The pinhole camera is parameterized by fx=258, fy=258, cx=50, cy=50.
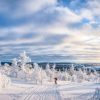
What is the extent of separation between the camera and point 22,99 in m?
24.8

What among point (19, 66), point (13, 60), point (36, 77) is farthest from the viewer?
point (13, 60)

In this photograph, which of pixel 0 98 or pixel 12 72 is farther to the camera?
pixel 12 72

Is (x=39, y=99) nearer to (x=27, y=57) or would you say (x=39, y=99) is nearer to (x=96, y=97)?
(x=96, y=97)

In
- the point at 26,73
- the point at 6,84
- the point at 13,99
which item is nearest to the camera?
the point at 13,99

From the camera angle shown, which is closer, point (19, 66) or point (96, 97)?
point (96, 97)

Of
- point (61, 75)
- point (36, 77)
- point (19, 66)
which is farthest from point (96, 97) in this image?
point (61, 75)

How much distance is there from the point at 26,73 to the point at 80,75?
41825 millimetres

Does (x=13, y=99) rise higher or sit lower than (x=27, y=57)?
lower

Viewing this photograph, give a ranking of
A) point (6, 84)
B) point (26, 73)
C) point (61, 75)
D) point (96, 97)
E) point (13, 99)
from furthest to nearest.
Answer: point (61, 75), point (26, 73), point (6, 84), point (13, 99), point (96, 97)

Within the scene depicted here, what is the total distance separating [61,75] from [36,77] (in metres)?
45.4

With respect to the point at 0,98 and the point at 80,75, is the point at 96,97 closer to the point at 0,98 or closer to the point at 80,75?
the point at 0,98

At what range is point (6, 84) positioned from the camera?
41.0m

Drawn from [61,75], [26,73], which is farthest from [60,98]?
[61,75]

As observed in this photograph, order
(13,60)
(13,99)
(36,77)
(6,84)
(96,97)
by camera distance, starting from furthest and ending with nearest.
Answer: (13,60)
(36,77)
(6,84)
(13,99)
(96,97)
